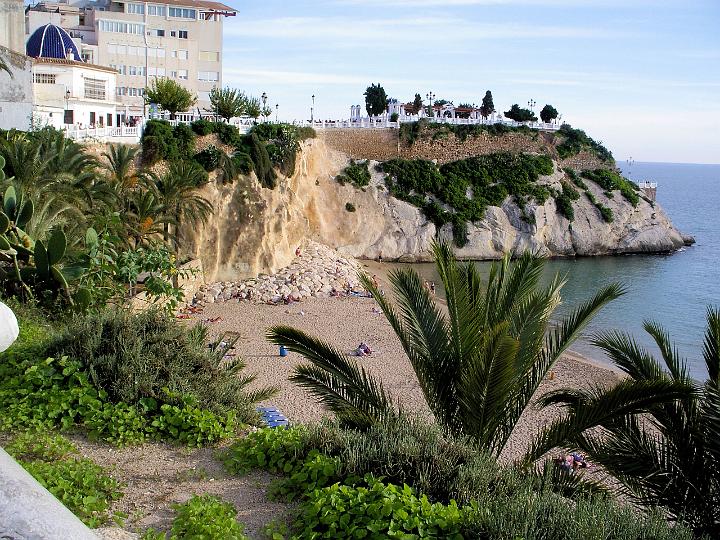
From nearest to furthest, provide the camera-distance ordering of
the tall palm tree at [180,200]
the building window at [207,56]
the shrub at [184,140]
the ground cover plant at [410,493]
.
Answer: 1. the ground cover plant at [410,493]
2. the tall palm tree at [180,200]
3. the shrub at [184,140]
4. the building window at [207,56]

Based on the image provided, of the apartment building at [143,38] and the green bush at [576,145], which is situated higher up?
the apartment building at [143,38]

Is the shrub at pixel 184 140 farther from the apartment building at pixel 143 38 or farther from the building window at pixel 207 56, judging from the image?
the building window at pixel 207 56

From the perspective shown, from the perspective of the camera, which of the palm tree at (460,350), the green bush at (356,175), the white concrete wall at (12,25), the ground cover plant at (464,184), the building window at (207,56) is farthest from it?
the building window at (207,56)

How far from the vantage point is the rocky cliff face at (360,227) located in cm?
2980

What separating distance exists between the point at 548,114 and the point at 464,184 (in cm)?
1444

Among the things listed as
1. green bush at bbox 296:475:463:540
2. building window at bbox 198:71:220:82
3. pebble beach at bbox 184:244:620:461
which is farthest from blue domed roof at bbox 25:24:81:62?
green bush at bbox 296:475:463:540

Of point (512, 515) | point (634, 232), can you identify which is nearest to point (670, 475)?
point (512, 515)

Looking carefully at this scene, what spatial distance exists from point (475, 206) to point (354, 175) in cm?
781

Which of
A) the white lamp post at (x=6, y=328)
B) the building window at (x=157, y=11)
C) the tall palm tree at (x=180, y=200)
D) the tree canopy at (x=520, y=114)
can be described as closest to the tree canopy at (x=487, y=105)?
the tree canopy at (x=520, y=114)

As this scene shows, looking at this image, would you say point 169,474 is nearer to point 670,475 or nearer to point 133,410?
point 133,410

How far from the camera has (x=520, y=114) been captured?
5566 centimetres

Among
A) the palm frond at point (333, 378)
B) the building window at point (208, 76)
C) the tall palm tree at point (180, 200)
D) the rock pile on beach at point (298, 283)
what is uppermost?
the building window at point (208, 76)

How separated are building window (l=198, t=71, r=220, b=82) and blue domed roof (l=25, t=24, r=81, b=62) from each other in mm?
14693

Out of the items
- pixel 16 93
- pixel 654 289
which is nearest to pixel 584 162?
pixel 654 289
